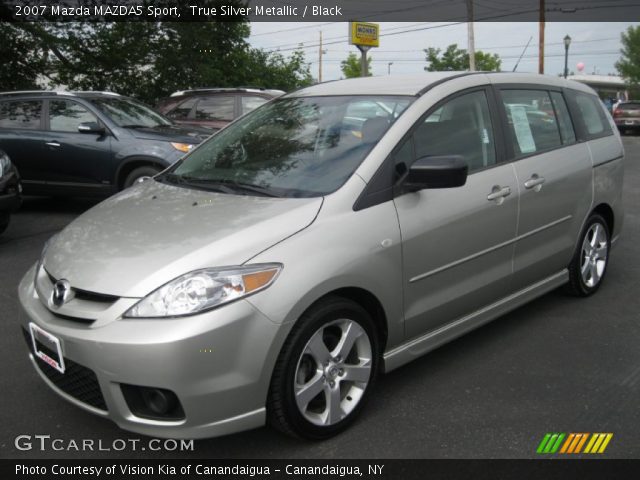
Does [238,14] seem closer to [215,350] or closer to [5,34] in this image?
[5,34]

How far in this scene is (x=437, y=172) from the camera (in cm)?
307

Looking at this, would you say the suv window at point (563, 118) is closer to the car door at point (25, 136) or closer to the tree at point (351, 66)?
the car door at point (25, 136)

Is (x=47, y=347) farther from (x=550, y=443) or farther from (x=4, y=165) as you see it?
(x=4, y=165)

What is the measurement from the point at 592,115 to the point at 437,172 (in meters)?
2.50

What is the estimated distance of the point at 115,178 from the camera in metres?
7.87

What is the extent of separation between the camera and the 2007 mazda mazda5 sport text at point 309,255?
8.34ft

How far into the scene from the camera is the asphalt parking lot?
2883 mm

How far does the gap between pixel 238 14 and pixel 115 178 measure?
11961 mm

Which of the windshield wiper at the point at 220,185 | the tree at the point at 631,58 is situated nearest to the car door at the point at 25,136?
the windshield wiper at the point at 220,185

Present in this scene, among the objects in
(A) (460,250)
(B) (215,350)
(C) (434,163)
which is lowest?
(B) (215,350)

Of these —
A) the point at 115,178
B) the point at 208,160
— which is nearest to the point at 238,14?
the point at 115,178

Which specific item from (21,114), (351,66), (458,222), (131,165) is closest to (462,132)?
(458,222)

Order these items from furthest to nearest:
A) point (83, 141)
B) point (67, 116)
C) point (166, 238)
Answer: point (67, 116) → point (83, 141) → point (166, 238)

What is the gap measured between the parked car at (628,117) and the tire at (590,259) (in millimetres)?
23481
